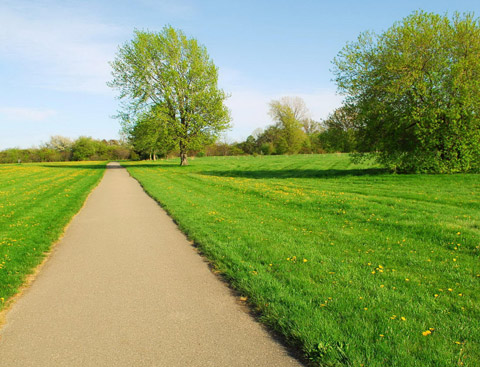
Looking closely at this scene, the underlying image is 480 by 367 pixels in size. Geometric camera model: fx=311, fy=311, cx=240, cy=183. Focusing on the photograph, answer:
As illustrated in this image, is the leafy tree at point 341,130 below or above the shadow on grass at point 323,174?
above

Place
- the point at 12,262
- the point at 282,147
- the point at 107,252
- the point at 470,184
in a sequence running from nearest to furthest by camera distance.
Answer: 1. the point at 12,262
2. the point at 107,252
3. the point at 470,184
4. the point at 282,147

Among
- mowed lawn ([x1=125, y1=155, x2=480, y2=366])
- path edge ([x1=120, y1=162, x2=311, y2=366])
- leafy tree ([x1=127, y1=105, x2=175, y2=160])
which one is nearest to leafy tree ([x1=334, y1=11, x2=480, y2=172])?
mowed lawn ([x1=125, y1=155, x2=480, y2=366])

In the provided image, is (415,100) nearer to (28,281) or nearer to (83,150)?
(28,281)

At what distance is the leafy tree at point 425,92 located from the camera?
1675 cm

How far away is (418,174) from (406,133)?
2.60 m

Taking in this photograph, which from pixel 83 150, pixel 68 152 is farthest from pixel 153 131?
pixel 68 152

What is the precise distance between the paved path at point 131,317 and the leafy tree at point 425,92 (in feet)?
53.7

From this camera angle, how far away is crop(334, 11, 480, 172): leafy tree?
55.0 ft

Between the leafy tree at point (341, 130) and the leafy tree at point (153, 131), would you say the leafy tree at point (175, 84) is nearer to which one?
the leafy tree at point (153, 131)

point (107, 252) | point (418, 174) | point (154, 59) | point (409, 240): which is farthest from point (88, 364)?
point (154, 59)

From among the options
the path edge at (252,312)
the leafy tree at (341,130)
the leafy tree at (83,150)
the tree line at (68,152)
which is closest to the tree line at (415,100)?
the leafy tree at (341,130)

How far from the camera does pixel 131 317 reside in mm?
3961

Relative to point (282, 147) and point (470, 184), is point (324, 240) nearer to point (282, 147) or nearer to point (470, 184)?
point (470, 184)

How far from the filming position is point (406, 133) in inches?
735
